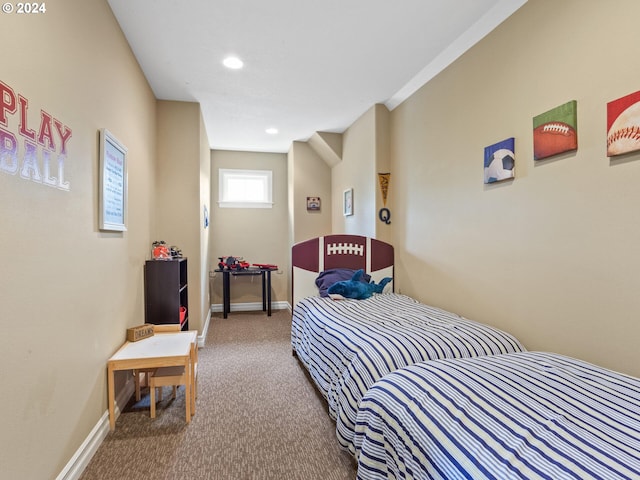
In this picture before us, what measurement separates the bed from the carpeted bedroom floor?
16 centimetres

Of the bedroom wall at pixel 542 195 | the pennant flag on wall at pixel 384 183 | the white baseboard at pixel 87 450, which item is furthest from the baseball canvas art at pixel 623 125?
the white baseboard at pixel 87 450

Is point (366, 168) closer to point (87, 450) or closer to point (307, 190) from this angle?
point (307, 190)

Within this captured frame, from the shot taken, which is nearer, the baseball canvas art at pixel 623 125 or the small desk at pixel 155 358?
the baseball canvas art at pixel 623 125

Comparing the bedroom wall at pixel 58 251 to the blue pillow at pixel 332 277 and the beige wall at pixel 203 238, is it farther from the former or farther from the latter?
the blue pillow at pixel 332 277

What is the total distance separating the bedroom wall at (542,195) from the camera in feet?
4.77

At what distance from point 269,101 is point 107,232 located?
2150 millimetres

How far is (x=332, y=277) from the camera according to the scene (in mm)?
3270

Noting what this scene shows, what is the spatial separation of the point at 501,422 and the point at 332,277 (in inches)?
91.0

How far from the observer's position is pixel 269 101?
3408mm

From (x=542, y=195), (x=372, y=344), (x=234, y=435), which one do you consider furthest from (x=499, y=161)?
(x=234, y=435)

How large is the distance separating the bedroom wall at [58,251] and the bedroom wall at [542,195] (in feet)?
7.80

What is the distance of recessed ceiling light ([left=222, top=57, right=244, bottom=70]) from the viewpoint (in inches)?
102

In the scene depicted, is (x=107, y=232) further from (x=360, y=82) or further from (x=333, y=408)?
(x=360, y=82)

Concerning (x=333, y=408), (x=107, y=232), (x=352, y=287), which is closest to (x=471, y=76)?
(x=352, y=287)
